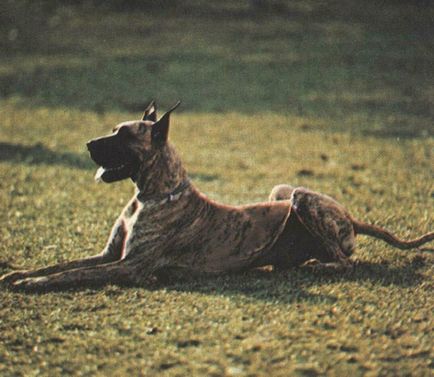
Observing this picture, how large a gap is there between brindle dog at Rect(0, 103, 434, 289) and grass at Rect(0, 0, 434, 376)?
0.14 meters

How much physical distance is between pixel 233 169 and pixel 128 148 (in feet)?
15.6

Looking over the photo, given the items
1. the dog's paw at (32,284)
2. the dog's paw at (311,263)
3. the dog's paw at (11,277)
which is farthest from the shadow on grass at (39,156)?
the dog's paw at (311,263)

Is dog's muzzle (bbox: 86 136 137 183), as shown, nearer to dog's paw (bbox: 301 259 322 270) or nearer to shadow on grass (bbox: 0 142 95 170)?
dog's paw (bbox: 301 259 322 270)

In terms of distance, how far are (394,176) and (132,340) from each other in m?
5.65

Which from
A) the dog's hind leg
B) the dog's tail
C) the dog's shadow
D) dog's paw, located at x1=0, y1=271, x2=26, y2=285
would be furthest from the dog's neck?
the dog's tail

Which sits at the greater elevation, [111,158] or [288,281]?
[111,158]

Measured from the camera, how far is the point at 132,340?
5.00m

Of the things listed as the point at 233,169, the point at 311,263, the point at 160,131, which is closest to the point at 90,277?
the point at 160,131

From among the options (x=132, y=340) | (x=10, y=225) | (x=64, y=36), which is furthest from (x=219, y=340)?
(x=64, y=36)

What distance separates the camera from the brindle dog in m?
5.80

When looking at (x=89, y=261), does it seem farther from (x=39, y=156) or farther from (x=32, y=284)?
(x=39, y=156)

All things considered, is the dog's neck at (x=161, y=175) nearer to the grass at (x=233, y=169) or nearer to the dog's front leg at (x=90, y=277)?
the dog's front leg at (x=90, y=277)

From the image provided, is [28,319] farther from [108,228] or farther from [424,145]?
[424,145]

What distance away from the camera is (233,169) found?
10.5 meters
